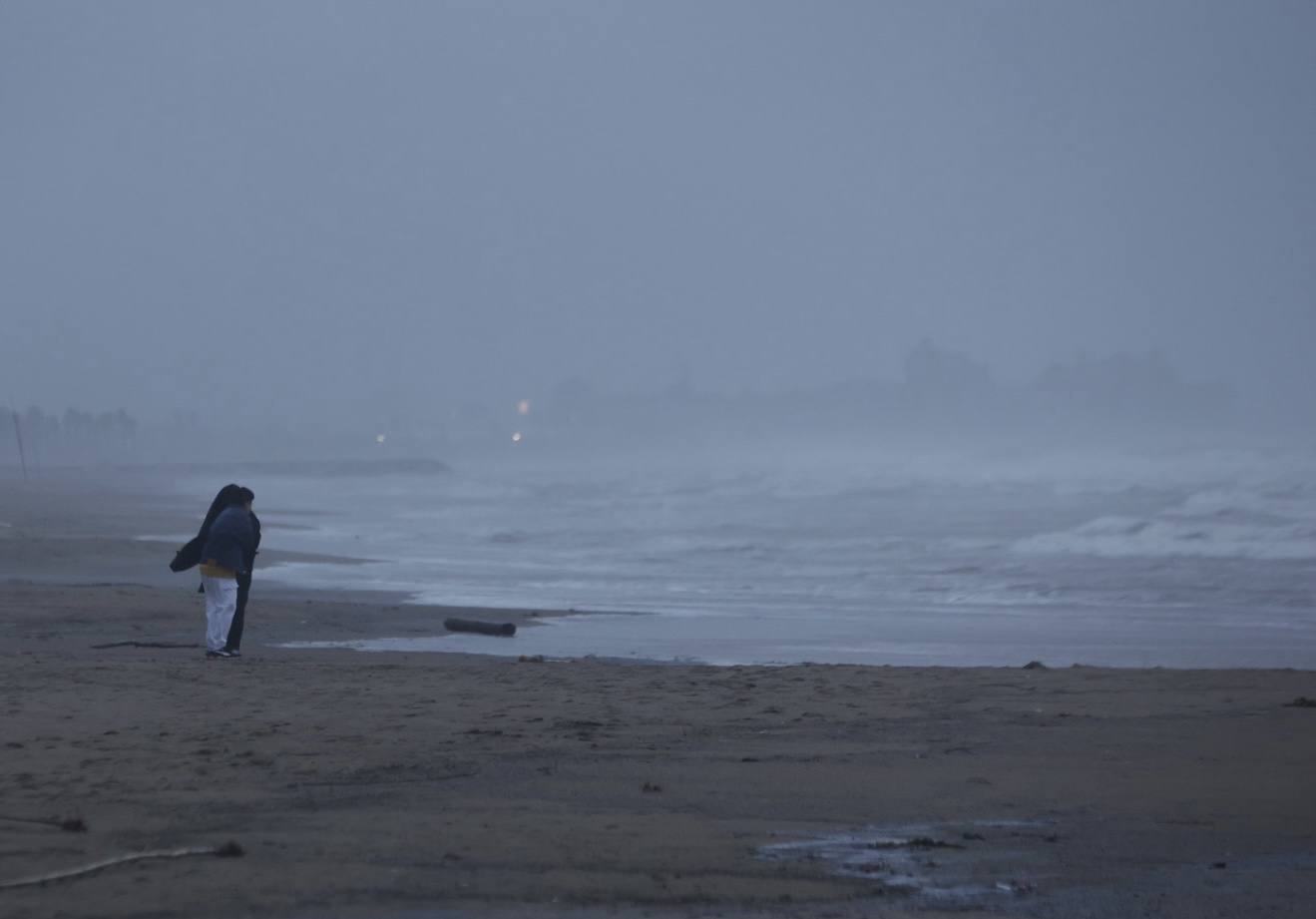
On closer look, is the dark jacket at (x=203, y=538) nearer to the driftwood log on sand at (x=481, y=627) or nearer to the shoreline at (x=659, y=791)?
the shoreline at (x=659, y=791)

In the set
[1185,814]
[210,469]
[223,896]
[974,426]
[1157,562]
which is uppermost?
[974,426]

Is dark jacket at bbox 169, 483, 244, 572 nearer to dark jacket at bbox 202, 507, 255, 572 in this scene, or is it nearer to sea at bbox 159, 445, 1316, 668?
dark jacket at bbox 202, 507, 255, 572

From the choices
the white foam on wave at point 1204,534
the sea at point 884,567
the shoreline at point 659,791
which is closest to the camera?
the shoreline at point 659,791

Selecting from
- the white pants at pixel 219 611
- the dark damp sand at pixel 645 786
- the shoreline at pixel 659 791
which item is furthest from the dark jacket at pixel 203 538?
the shoreline at pixel 659 791

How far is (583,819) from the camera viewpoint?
19.0 ft

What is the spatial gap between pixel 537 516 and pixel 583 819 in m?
36.2

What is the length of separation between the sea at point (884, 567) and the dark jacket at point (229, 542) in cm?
211

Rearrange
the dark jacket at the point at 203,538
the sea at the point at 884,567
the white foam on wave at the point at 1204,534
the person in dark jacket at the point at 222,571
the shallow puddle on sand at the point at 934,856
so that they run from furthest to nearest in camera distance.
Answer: the white foam on wave at the point at 1204,534
the sea at the point at 884,567
the dark jacket at the point at 203,538
the person in dark jacket at the point at 222,571
the shallow puddle on sand at the point at 934,856

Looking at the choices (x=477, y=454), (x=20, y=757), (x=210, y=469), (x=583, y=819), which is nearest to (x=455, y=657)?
(x=20, y=757)

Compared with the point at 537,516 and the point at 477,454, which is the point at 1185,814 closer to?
the point at 537,516

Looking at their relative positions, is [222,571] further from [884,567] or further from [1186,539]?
[1186,539]

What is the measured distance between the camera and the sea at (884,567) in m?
14.3

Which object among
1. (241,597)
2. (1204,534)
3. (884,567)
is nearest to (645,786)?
(241,597)

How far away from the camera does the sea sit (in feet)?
47.0
